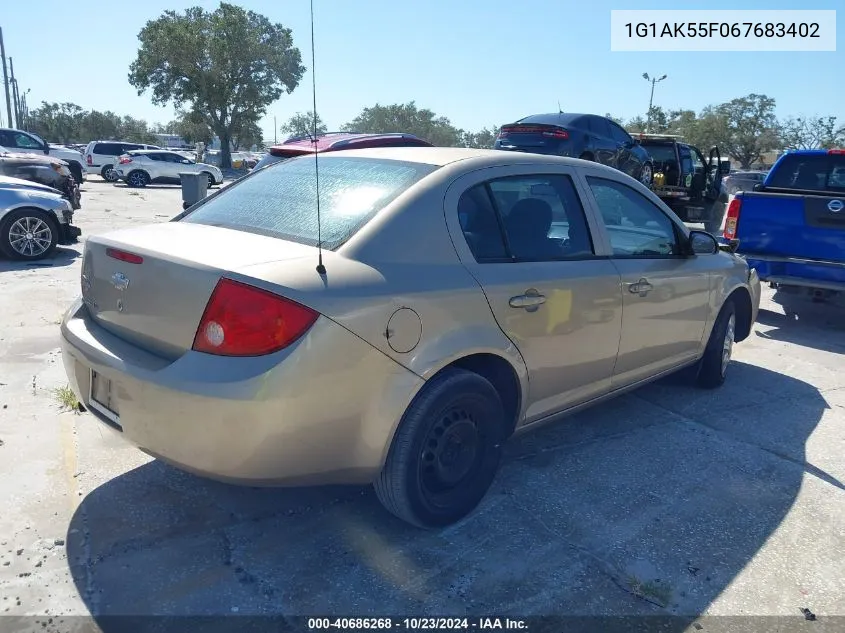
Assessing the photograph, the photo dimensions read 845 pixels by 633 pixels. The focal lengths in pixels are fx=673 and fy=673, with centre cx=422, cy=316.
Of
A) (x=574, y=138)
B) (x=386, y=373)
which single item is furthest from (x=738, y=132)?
(x=386, y=373)

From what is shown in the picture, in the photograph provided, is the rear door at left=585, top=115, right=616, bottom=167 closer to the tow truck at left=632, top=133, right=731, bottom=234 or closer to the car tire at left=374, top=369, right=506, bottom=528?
the tow truck at left=632, top=133, right=731, bottom=234

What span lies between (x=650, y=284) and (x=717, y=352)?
1.36 metres

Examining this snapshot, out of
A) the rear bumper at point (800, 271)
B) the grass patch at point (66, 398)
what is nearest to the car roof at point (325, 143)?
the grass patch at point (66, 398)

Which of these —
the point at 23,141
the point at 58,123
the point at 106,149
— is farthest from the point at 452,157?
the point at 58,123

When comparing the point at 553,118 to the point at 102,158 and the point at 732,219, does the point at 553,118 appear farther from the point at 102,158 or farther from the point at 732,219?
the point at 102,158

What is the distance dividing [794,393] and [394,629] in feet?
13.4

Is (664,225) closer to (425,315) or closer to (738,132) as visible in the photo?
(425,315)

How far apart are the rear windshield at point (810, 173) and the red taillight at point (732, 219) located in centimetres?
103

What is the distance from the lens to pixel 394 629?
2.45m

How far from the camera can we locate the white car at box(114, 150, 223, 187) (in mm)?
26281

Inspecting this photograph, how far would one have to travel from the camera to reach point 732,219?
7527mm

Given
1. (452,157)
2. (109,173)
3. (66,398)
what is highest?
(109,173)

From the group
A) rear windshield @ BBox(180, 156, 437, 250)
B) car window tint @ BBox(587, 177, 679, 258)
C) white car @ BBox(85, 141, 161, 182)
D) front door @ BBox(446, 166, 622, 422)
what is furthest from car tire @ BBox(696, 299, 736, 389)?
white car @ BBox(85, 141, 161, 182)

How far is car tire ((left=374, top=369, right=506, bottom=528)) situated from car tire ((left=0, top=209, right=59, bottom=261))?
7.93m
